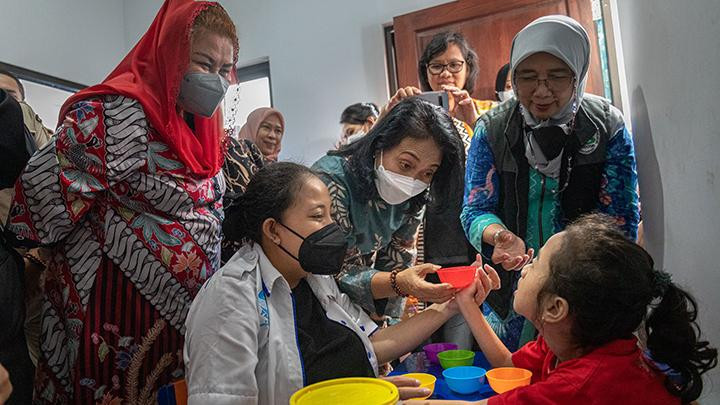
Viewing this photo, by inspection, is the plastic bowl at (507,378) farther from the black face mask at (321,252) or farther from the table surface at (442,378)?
the black face mask at (321,252)

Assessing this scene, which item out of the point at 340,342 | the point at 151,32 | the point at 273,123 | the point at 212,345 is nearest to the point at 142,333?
the point at 212,345

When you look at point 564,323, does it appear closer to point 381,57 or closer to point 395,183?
point 395,183

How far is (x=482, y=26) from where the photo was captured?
3484mm

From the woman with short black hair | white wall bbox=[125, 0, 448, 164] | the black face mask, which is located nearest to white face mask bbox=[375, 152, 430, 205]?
the woman with short black hair

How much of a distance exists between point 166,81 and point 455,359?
1.11 metres

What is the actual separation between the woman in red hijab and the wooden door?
2407mm

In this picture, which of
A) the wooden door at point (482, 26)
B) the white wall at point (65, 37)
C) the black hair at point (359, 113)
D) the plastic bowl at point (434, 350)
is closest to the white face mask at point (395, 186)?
the plastic bowl at point (434, 350)

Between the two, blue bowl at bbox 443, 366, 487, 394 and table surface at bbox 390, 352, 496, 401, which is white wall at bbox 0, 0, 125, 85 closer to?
table surface at bbox 390, 352, 496, 401

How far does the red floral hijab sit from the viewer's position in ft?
4.69

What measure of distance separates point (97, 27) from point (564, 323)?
4486mm

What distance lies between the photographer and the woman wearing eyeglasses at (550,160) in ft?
5.00

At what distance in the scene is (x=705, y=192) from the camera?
0.97 metres

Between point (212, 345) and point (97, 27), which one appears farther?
point (97, 27)

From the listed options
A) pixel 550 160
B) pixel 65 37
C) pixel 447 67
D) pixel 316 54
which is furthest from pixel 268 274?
pixel 65 37
